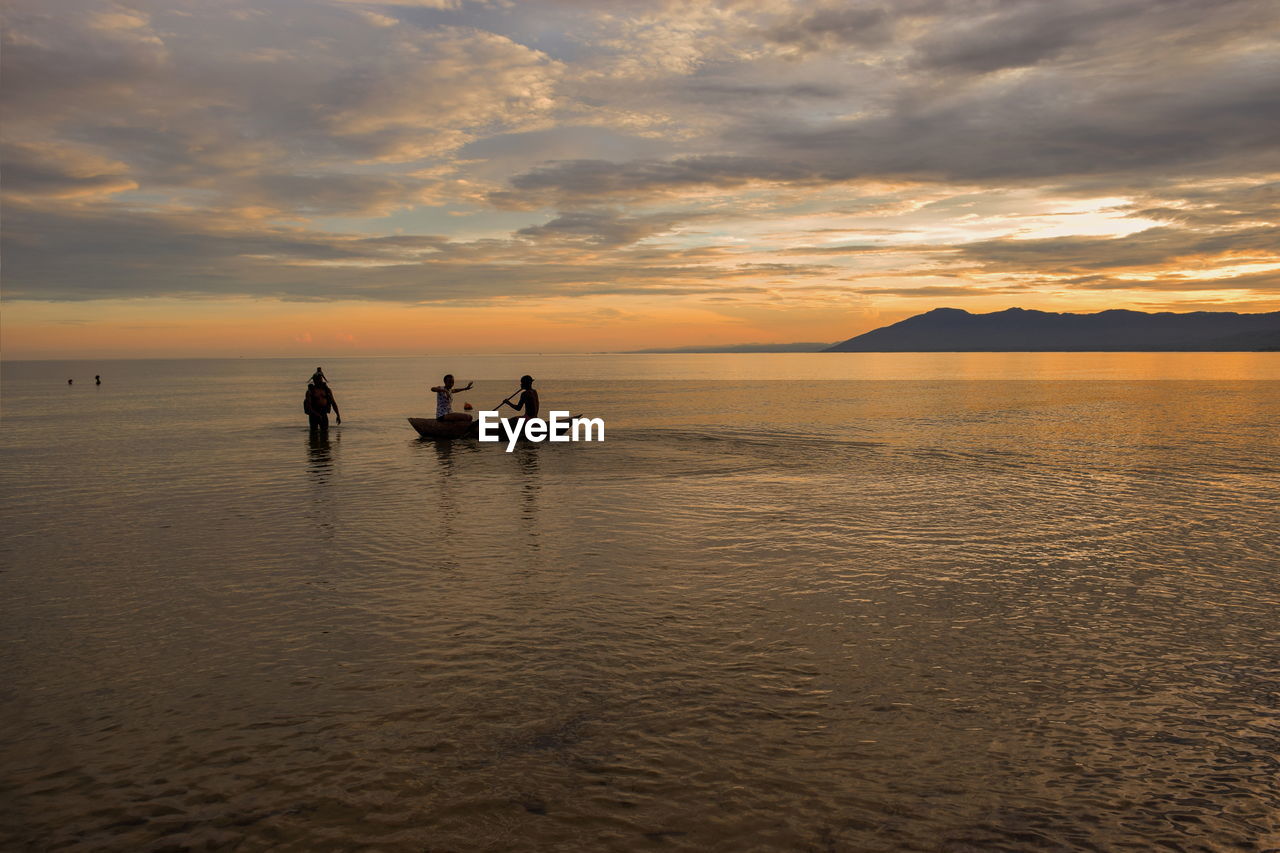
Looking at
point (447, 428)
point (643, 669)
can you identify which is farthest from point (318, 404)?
point (643, 669)

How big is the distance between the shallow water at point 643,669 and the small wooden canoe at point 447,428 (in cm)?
1302

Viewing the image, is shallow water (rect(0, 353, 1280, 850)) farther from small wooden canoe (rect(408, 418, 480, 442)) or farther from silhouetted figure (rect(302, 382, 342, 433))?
silhouetted figure (rect(302, 382, 342, 433))

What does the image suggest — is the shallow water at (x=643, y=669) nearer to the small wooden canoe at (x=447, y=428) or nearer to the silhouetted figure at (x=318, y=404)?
the small wooden canoe at (x=447, y=428)

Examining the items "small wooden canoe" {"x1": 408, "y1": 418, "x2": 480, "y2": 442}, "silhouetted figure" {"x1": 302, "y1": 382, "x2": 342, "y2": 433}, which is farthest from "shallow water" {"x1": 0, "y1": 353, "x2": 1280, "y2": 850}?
"silhouetted figure" {"x1": 302, "y1": 382, "x2": 342, "y2": 433}

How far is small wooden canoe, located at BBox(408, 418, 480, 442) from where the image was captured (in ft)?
113

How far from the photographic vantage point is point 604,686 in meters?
8.77

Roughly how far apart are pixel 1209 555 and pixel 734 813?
1309 cm

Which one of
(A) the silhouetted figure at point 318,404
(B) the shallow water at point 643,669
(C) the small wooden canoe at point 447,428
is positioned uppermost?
(A) the silhouetted figure at point 318,404

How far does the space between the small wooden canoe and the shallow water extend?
42.7 feet

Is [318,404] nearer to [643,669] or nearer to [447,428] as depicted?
[447,428]

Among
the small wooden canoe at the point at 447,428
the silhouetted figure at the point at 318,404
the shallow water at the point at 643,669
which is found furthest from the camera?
the silhouetted figure at the point at 318,404

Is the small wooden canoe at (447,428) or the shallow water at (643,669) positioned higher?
the small wooden canoe at (447,428)

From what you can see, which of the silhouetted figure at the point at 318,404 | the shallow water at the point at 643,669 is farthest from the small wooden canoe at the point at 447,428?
the shallow water at the point at 643,669

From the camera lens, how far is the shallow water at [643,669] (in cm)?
640
